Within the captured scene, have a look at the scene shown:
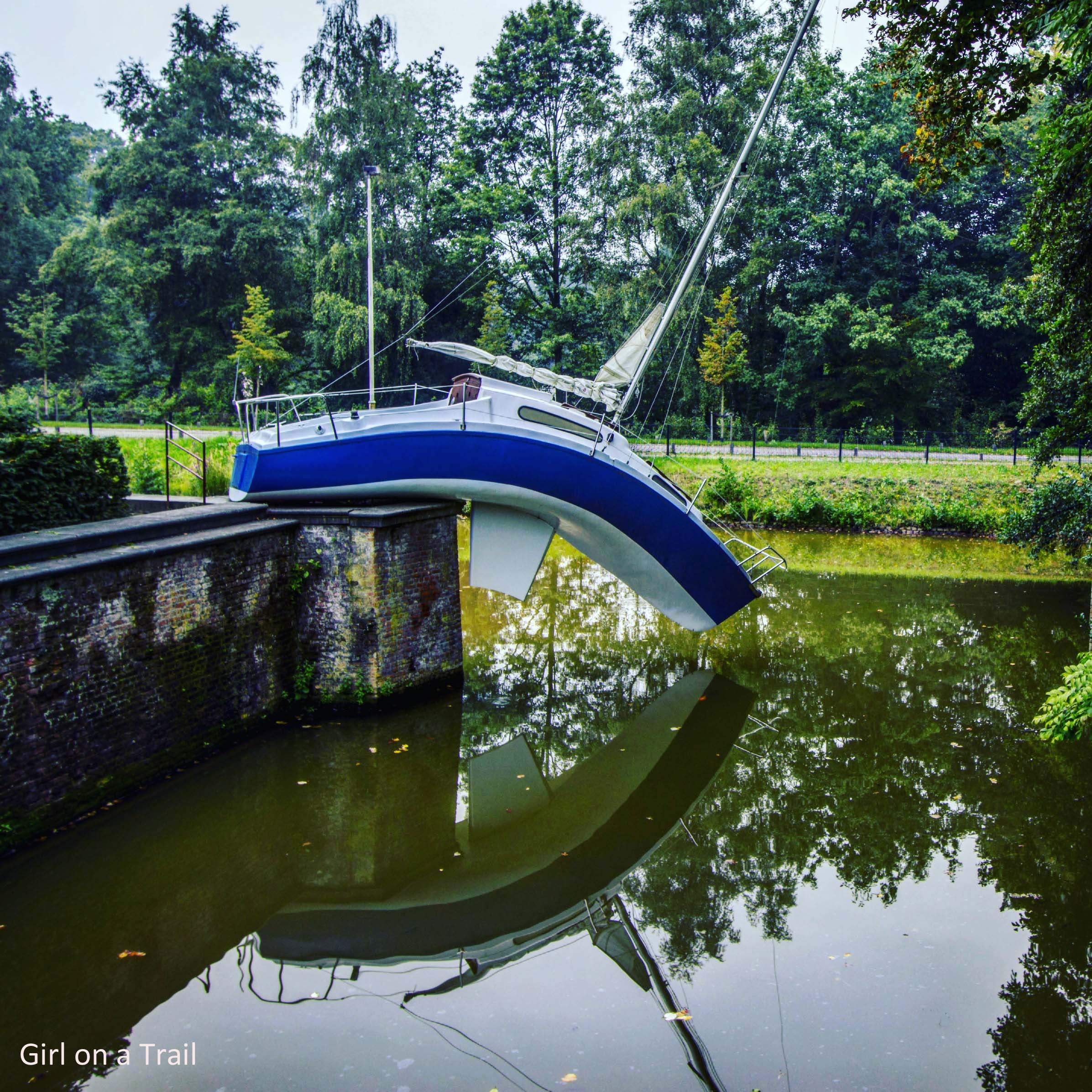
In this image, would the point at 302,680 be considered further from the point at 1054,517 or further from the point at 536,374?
the point at 1054,517

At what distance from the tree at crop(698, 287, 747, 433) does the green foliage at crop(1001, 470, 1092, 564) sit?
51.2ft

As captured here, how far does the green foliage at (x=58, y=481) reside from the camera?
837 centimetres

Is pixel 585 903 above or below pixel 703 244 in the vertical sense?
below

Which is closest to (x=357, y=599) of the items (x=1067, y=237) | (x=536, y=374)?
(x=536, y=374)

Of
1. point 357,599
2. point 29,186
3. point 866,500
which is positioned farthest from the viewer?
point 29,186

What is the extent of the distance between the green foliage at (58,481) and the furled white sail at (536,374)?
11.6 feet

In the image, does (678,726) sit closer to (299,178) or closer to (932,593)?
(932,593)

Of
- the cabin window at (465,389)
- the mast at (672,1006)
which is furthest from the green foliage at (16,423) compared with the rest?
the mast at (672,1006)

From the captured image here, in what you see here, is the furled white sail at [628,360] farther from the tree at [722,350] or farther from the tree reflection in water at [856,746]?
the tree at [722,350]

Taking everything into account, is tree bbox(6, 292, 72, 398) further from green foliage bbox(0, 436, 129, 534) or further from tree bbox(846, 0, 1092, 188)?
tree bbox(846, 0, 1092, 188)

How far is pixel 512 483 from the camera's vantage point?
10242 millimetres

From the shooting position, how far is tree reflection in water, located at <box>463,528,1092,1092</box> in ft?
20.2

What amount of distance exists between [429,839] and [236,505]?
479 centimetres

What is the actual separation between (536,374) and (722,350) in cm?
1999
